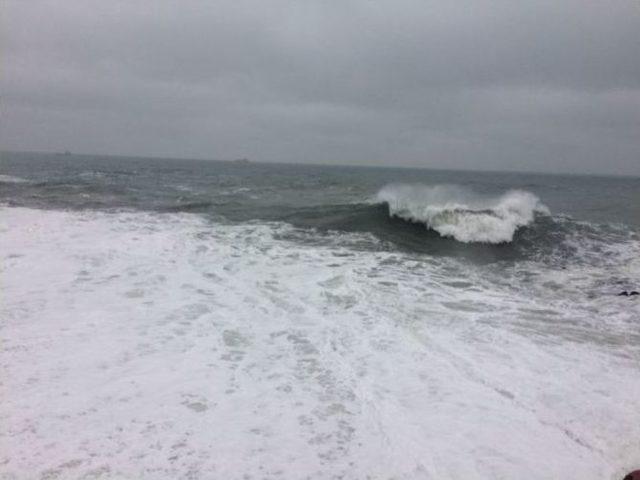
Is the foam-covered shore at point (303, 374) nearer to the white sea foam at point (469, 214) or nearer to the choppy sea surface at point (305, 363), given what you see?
the choppy sea surface at point (305, 363)

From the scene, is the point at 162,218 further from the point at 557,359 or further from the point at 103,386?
the point at 557,359

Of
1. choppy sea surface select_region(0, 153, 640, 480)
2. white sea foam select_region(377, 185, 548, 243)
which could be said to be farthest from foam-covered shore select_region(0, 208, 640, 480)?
white sea foam select_region(377, 185, 548, 243)

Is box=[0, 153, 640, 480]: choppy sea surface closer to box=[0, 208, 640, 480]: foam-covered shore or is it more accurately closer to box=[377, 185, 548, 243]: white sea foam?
box=[0, 208, 640, 480]: foam-covered shore

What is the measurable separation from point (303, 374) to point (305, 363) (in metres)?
0.29

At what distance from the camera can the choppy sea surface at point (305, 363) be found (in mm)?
3645

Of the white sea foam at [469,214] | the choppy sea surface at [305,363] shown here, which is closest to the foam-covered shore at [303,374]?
the choppy sea surface at [305,363]

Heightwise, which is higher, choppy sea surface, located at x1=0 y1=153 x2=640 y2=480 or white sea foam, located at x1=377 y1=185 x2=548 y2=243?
white sea foam, located at x1=377 y1=185 x2=548 y2=243

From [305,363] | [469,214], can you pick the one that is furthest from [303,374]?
[469,214]

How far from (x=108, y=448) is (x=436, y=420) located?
281cm

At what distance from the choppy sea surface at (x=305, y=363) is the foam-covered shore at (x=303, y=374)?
0.02 m

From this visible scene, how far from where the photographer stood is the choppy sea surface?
3645 mm

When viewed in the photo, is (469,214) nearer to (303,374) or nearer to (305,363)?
(305,363)

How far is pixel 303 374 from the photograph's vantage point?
5.02m

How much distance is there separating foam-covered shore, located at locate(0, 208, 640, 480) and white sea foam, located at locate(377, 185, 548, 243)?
5423 millimetres
